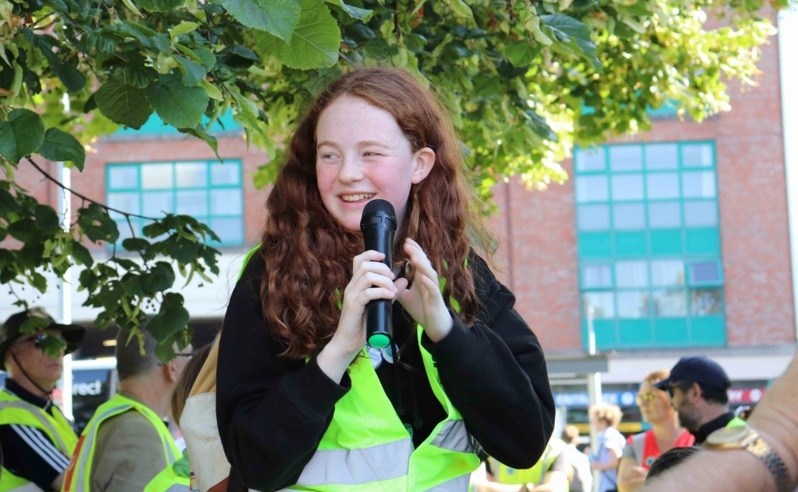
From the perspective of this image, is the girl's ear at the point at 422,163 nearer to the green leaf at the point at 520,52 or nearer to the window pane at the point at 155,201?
the green leaf at the point at 520,52

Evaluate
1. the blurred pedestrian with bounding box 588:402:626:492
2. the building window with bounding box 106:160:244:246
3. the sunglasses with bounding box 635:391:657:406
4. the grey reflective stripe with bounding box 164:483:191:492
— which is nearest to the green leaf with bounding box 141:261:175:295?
the grey reflective stripe with bounding box 164:483:191:492

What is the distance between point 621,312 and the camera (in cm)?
2958

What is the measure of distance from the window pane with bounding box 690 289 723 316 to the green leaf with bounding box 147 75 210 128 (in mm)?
26798

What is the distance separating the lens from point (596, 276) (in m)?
29.8

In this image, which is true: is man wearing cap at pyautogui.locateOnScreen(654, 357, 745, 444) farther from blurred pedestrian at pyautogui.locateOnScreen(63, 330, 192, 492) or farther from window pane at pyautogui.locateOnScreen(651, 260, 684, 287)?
window pane at pyautogui.locateOnScreen(651, 260, 684, 287)

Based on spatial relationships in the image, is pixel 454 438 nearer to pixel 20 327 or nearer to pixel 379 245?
pixel 379 245

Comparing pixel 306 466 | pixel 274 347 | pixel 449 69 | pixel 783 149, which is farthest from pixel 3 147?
pixel 783 149

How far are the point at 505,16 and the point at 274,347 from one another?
3254 mm

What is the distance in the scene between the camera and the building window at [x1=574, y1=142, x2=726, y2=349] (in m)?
29.4

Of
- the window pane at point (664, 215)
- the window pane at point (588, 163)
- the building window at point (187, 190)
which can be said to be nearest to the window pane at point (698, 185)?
the window pane at point (664, 215)

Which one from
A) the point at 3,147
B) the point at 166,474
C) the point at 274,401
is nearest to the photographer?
the point at 274,401

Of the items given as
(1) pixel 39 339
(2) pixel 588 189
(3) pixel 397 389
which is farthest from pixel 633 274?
(3) pixel 397 389

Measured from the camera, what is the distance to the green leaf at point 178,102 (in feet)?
11.6

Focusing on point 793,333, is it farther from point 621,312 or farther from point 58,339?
point 58,339
